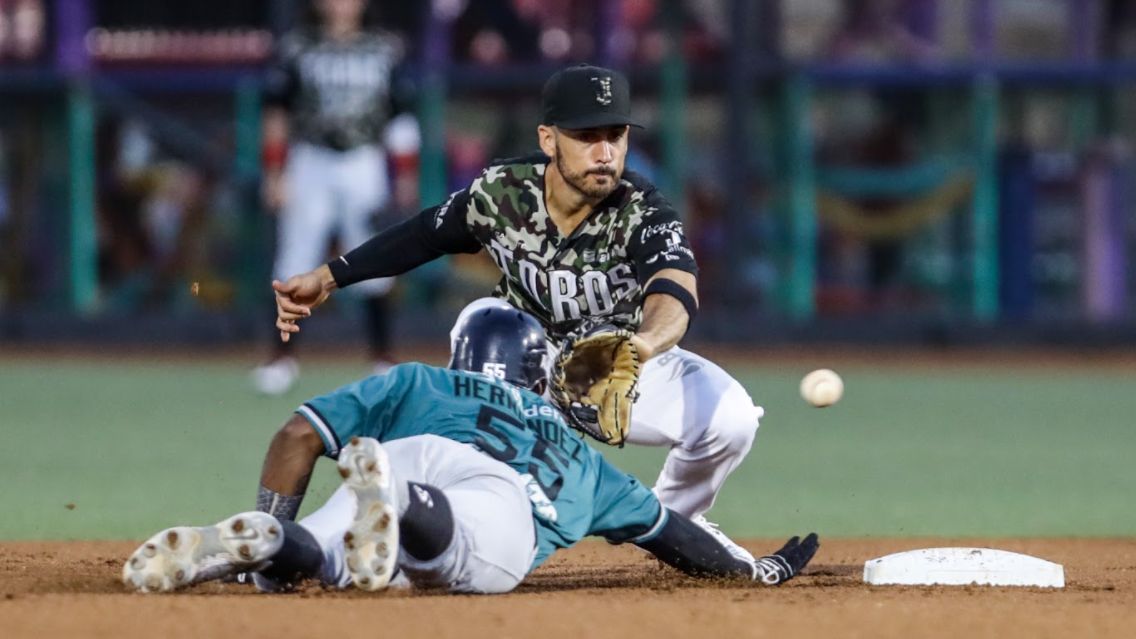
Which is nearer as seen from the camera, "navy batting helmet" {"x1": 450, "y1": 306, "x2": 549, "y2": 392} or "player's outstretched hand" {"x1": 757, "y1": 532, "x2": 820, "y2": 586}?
"navy batting helmet" {"x1": 450, "y1": 306, "x2": 549, "y2": 392}

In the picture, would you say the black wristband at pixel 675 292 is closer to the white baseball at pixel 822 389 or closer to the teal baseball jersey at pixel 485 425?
the teal baseball jersey at pixel 485 425

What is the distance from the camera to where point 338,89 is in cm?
1239

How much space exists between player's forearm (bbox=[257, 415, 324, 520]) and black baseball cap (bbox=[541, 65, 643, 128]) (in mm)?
1390

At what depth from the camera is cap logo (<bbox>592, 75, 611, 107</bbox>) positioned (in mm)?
5750

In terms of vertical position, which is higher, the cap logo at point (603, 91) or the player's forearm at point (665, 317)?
the cap logo at point (603, 91)

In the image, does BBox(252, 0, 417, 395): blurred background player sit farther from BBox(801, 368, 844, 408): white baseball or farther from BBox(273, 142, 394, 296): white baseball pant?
BBox(801, 368, 844, 408): white baseball

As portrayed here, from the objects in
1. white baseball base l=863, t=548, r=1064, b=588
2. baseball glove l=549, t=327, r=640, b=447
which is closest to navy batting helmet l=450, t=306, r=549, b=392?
baseball glove l=549, t=327, r=640, b=447

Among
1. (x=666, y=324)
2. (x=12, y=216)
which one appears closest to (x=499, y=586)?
(x=666, y=324)

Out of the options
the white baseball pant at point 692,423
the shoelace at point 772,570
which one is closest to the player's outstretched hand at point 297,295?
the white baseball pant at point 692,423

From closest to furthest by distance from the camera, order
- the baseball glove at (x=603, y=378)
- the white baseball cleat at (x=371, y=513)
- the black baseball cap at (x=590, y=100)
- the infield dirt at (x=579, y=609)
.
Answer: the infield dirt at (x=579, y=609) → the white baseball cleat at (x=371, y=513) → the baseball glove at (x=603, y=378) → the black baseball cap at (x=590, y=100)

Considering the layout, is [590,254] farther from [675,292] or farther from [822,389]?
[822,389]

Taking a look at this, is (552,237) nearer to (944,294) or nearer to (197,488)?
(197,488)

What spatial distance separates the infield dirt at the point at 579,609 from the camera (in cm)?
436

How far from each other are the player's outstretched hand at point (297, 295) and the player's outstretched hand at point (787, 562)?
1.60 m
